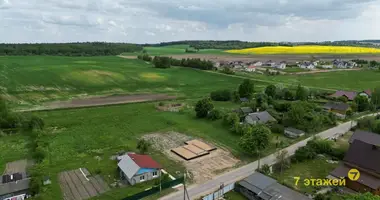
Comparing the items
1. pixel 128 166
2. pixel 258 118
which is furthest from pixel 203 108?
pixel 128 166

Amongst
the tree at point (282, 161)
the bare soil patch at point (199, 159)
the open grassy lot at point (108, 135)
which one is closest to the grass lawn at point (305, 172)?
the tree at point (282, 161)

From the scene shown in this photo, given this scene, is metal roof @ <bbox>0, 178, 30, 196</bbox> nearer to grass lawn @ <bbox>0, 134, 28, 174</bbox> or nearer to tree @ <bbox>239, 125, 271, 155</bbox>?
grass lawn @ <bbox>0, 134, 28, 174</bbox>

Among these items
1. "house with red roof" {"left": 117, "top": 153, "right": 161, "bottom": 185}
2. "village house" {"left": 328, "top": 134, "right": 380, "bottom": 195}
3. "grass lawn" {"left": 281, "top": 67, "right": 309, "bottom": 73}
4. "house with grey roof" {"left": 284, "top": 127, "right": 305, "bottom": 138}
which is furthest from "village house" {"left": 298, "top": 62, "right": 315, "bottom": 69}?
"house with red roof" {"left": 117, "top": 153, "right": 161, "bottom": 185}

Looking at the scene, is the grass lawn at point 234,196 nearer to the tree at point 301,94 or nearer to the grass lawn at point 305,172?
the grass lawn at point 305,172

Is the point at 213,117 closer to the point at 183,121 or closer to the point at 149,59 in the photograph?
the point at 183,121

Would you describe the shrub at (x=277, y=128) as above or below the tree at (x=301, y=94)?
below

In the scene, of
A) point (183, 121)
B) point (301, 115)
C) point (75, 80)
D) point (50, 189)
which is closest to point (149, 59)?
point (75, 80)
